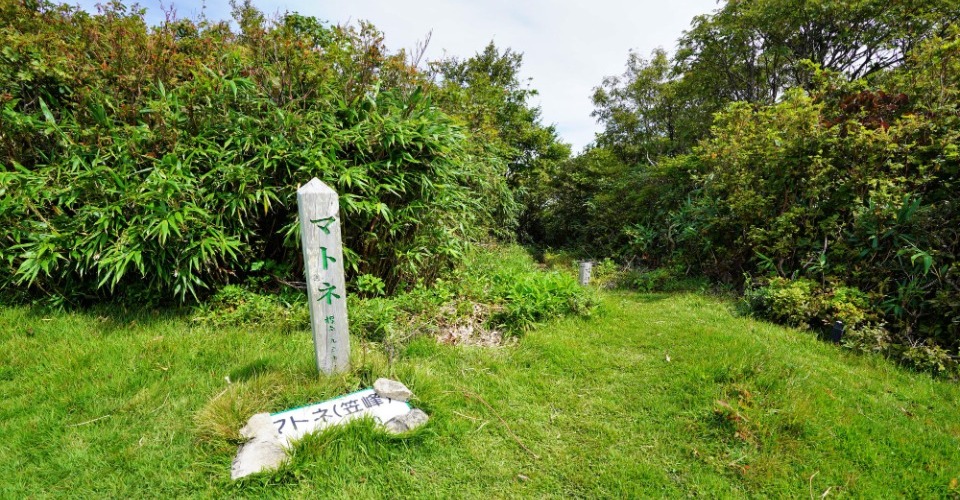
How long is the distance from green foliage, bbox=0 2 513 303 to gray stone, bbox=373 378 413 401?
54.4 inches

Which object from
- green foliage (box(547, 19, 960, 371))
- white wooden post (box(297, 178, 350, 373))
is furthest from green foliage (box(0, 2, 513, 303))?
green foliage (box(547, 19, 960, 371))

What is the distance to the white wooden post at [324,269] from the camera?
7.18 feet

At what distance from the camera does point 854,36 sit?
27.8ft

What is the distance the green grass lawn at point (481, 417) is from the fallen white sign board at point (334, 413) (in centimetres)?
9

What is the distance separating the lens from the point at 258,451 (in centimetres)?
187

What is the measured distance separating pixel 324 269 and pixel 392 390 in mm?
816

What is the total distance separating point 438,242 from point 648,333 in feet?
7.20

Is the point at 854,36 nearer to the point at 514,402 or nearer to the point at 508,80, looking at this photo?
the point at 508,80

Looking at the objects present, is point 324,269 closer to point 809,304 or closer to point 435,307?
point 435,307

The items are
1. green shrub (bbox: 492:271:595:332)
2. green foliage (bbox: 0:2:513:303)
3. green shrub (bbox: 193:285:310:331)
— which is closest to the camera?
green foliage (bbox: 0:2:513:303)

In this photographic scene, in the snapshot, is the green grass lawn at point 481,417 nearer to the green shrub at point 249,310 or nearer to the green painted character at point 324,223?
the green shrub at point 249,310

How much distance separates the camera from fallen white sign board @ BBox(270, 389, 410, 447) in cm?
198

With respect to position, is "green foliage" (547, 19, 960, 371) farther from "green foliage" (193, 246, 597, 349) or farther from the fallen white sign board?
the fallen white sign board

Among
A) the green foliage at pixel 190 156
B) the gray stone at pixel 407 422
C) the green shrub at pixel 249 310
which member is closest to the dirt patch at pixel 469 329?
the green foliage at pixel 190 156
